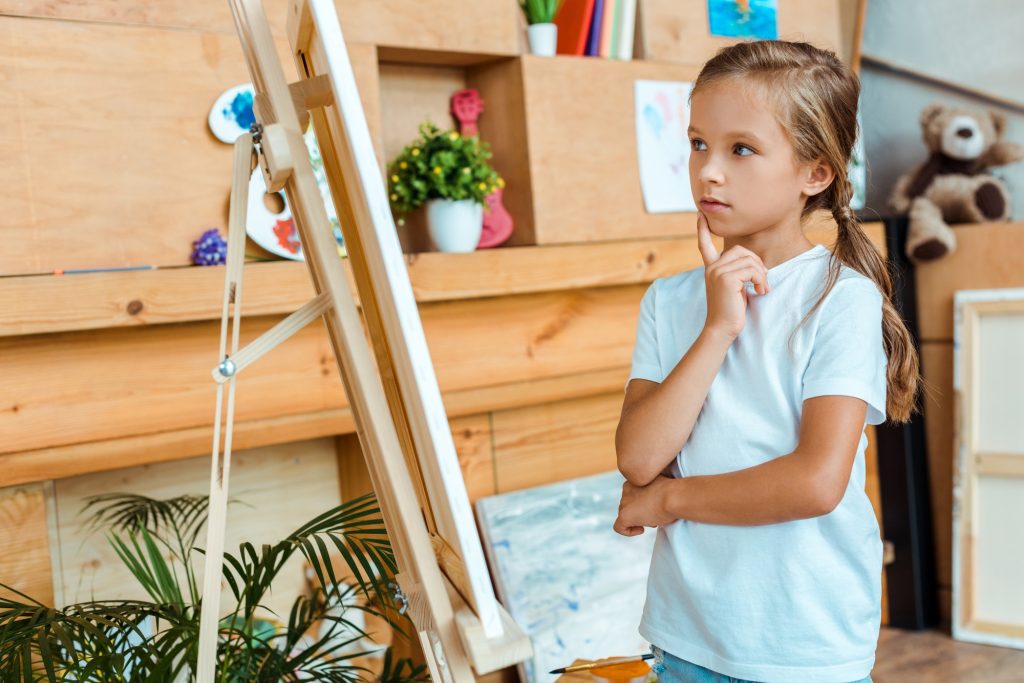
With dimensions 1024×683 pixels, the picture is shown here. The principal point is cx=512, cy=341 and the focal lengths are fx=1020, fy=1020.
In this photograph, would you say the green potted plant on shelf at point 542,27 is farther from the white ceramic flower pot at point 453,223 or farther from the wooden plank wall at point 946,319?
the wooden plank wall at point 946,319

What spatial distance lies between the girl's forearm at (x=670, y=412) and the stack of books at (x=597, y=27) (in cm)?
150

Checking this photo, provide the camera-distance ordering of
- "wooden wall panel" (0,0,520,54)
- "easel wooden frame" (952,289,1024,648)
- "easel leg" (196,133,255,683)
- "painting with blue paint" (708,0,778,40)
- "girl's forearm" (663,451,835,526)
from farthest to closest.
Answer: "easel wooden frame" (952,289,1024,648), "painting with blue paint" (708,0,778,40), "wooden wall panel" (0,0,520,54), "easel leg" (196,133,255,683), "girl's forearm" (663,451,835,526)

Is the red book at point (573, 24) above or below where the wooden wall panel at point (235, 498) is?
above

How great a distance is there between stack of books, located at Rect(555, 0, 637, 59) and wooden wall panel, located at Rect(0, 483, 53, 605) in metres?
1.47

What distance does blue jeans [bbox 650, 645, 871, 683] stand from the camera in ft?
3.22

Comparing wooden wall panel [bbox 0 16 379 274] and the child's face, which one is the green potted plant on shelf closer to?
wooden wall panel [bbox 0 16 379 274]

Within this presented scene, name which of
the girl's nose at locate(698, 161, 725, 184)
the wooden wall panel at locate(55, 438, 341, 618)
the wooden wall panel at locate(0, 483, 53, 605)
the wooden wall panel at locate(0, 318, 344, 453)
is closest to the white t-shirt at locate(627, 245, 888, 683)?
the girl's nose at locate(698, 161, 725, 184)

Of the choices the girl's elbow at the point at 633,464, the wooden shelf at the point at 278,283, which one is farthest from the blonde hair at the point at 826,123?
the wooden shelf at the point at 278,283

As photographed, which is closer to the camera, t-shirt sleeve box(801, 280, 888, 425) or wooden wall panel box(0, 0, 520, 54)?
t-shirt sleeve box(801, 280, 888, 425)

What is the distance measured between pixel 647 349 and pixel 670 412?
134 millimetres

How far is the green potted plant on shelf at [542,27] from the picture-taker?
225 centimetres

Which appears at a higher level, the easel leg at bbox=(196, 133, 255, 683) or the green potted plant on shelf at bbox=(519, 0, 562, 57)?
the green potted plant on shelf at bbox=(519, 0, 562, 57)

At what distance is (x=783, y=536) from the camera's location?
97 centimetres

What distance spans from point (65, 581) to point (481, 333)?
3.11 ft
